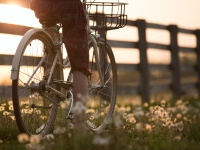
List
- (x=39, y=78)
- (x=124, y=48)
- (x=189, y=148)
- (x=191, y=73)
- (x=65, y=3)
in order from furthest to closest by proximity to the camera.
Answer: (x=191, y=73), (x=124, y=48), (x=39, y=78), (x=65, y=3), (x=189, y=148)

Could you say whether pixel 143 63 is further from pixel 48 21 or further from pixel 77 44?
pixel 77 44

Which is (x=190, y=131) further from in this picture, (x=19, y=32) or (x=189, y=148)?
(x=19, y=32)

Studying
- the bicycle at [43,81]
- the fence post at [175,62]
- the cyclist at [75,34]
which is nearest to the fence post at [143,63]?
the fence post at [175,62]

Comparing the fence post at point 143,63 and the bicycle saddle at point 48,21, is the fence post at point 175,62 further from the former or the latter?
the bicycle saddle at point 48,21

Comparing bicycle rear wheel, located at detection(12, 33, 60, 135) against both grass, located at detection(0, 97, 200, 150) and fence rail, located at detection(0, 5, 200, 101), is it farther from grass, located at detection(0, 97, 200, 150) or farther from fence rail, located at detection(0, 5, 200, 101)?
fence rail, located at detection(0, 5, 200, 101)

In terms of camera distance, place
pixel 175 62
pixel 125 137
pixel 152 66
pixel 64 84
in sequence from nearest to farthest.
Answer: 1. pixel 125 137
2. pixel 64 84
3. pixel 152 66
4. pixel 175 62

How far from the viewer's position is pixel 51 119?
430 cm

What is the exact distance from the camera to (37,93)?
3.87m

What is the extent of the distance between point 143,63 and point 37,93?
22.9 feet

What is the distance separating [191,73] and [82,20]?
10.3 meters

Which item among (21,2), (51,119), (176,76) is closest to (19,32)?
(21,2)

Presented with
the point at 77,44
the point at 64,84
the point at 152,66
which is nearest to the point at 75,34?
the point at 77,44

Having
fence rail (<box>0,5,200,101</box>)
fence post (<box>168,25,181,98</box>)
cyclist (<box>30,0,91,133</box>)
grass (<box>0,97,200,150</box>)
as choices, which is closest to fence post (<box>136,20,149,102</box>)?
fence rail (<box>0,5,200,101</box>)

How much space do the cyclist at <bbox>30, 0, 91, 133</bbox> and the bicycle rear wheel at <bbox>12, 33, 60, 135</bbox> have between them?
262mm
